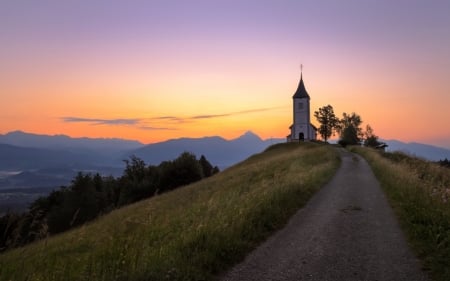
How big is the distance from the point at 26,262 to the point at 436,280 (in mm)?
7986

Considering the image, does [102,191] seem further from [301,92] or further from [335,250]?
[335,250]

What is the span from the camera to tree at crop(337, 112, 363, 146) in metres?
97.1

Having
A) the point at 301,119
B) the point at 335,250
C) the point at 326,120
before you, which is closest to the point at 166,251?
the point at 335,250

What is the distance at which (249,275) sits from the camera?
666 centimetres

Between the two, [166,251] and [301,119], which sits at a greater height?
[301,119]

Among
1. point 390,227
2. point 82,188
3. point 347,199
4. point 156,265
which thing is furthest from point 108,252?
point 82,188

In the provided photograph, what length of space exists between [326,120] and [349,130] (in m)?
8.01

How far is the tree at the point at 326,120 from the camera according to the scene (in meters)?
106

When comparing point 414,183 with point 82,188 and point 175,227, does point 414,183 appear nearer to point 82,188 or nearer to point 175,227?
point 175,227

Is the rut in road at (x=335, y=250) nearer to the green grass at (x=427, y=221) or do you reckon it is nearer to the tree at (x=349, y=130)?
the green grass at (x=427, y=221)

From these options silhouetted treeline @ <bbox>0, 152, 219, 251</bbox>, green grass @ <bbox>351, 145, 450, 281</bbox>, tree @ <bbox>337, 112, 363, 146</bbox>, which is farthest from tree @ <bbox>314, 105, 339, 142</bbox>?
green grass @ <bbox>351, 145, 450, 281</bbox>

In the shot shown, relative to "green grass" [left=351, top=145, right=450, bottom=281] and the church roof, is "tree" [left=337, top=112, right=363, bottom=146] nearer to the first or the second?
the church roof

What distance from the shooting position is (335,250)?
8.09m

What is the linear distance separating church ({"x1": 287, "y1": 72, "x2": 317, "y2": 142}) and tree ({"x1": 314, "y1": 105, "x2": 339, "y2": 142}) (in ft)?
38.5
